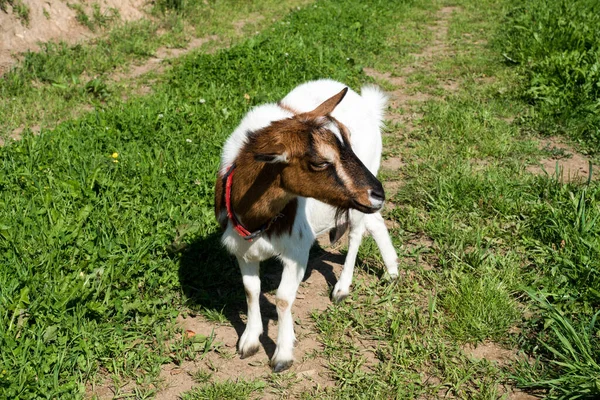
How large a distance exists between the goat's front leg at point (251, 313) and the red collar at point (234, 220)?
0.32m

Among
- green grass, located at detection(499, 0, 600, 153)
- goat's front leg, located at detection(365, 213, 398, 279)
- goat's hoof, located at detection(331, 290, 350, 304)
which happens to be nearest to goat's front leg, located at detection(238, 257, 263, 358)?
goat's hoof, located at detection(331, 290, 350, 304)

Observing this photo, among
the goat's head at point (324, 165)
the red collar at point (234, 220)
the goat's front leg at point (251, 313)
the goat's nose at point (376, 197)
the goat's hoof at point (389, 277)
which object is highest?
the goat's head at point (324, 165)

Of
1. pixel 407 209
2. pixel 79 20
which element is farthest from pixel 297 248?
pixel 79 20

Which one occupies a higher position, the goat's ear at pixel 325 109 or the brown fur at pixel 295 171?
the goat's ear at pixel 325 109

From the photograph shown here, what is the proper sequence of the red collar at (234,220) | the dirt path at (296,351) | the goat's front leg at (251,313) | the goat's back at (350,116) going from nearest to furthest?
the red collar at (234,220) → the dirt path at (296,351) → the goat's front leg at (251,313) → the goat's back at (350,116)

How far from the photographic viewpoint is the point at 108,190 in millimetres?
4625

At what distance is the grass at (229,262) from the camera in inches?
133

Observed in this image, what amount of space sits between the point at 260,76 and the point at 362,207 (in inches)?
194

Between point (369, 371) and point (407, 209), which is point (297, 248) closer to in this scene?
point (369, 371)

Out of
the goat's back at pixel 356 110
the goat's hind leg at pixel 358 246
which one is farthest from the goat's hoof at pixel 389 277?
the goat's back at pixel 356 110

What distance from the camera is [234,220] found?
11.1 ft

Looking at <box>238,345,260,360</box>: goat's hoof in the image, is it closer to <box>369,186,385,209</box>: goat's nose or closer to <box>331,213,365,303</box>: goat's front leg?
<box>331,213,365,303</box>: goat's front leg

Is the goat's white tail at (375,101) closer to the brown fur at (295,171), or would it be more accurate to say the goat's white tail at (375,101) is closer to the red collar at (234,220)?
the brown fur at (295,171)

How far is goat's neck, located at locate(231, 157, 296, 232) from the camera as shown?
3.20 metres
